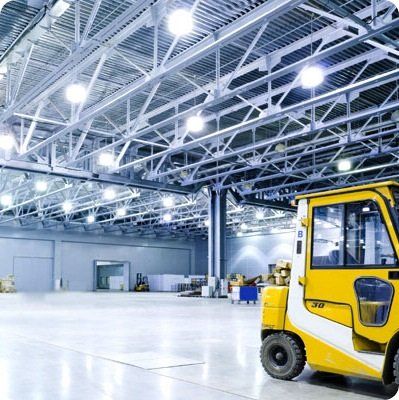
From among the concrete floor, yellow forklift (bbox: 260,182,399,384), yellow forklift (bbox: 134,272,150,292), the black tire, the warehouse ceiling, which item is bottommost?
yellow forklift (bbox: 134,272,150,292)

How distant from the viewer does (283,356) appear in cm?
630

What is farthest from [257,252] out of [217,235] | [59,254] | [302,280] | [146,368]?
[302,280]

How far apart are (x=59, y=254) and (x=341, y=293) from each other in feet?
134

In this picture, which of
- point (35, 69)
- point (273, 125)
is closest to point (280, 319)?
point (35, 69)

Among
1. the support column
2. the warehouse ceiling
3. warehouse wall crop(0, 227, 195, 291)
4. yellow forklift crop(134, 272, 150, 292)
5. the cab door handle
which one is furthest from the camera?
yellow forklift crop(134, 272, 150, 292)

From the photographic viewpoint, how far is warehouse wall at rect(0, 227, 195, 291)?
137 feet

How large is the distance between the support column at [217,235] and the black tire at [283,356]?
2051 cm

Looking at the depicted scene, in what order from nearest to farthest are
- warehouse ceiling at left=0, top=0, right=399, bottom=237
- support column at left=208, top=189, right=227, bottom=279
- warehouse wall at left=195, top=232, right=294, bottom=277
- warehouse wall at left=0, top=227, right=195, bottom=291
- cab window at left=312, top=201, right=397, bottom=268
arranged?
1. cab window at left=312, top=201, right=397, bottom=268
2. warehouse ceiling at left=0, top=0, right=399, bottom=237
3. support column at left=208, top=189, right=227, bottom=279
4. warehouse wall at left=0, top=227, right=195, bottom=291
5. warehouse wall at left=195, top=232, right=294, bottom=277

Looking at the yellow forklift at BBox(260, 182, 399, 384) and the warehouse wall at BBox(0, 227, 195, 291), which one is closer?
the yellow forklift at BBox(260, 182, 399, 384)

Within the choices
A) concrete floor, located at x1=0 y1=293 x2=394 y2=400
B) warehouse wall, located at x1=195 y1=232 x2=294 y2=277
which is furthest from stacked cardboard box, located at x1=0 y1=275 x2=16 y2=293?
concrete floor, located at x1=0 y1=293 x2=394 y2=400

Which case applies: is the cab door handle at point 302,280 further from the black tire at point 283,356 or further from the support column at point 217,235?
the support column at point 217,235

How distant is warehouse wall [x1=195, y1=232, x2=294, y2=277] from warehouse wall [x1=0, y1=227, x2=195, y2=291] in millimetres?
9717

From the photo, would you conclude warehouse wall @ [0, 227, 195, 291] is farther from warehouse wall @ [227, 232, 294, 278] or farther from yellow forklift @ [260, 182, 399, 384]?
yellow forklift @ [260, 182, 399, 384]

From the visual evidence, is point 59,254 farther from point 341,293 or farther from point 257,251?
point 341,293
